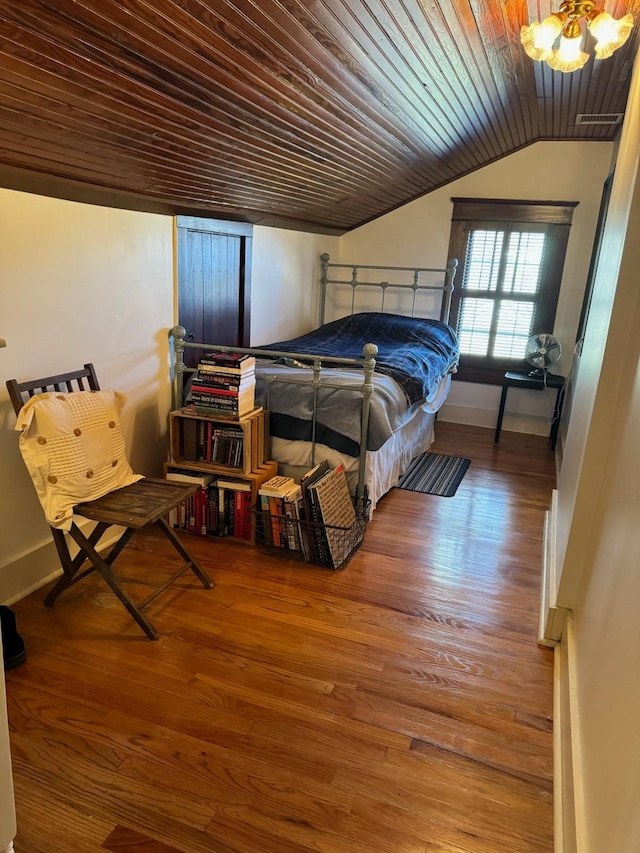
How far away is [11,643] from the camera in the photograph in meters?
2.02

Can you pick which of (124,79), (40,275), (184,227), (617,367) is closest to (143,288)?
(184,227)

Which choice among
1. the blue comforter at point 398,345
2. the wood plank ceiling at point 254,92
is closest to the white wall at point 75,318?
the wood plank ceiling at point 254,92

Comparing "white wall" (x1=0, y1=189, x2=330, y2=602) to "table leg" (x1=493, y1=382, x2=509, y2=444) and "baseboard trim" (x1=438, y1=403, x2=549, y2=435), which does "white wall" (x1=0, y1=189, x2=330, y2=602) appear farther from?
"baseboard trim" (x1=438, y1=403, x2=549, y2=435)

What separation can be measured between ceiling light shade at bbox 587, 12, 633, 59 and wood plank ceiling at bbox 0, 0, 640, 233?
0.78ft

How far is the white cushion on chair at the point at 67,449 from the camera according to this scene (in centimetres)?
213

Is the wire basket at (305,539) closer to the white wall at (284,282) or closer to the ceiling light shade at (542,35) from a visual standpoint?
the white wall at (284,282)

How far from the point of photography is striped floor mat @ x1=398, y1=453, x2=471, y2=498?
3.79 meters

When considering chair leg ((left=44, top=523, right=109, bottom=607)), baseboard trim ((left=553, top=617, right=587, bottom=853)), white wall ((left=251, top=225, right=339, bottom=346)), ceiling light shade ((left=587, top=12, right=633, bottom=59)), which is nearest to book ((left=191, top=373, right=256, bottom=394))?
chair leg ((left=44, top=523, right=109, bottom=607))

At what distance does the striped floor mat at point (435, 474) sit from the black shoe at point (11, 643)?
2.36 m

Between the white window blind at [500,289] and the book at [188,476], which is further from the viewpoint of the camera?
the white window blind at [500,289]

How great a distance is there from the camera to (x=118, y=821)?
1508mm

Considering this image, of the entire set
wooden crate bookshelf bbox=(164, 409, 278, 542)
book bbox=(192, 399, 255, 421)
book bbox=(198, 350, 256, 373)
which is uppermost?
book bbox=(198, 350, 256, 373)

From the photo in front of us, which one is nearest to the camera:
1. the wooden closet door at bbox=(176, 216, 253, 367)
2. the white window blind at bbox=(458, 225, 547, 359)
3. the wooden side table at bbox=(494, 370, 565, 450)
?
the wooden closet door at bbox=(176, 216, 253, 367)

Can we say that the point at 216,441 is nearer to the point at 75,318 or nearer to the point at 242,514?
the point at 242,514
